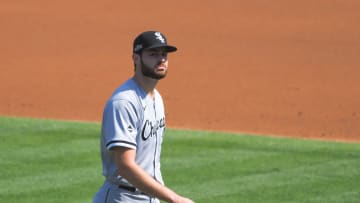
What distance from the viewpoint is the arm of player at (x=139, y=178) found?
5.84 meters

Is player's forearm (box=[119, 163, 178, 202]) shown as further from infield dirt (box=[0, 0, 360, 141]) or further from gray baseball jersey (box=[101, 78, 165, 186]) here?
infield dirt (box=[0, 0, 360, 141])

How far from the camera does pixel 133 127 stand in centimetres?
614

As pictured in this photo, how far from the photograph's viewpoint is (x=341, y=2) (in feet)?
73.8

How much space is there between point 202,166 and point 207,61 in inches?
294

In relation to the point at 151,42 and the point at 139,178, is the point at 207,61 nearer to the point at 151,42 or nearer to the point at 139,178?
the point at 151,42

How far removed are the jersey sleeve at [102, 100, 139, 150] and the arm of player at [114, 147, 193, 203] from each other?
46 millimetres

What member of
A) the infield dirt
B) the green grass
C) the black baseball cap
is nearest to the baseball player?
the black baseball cap

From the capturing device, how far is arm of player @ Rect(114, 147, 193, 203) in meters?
5.84

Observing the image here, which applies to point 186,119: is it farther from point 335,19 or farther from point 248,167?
point 335,19

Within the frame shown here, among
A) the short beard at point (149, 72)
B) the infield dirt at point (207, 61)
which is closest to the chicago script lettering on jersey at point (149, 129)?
the short beard at point (149, 72)

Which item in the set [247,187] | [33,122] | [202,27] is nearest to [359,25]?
[202,27]

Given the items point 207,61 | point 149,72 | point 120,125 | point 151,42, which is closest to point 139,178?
point 120,125

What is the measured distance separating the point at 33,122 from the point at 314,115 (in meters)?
4.25

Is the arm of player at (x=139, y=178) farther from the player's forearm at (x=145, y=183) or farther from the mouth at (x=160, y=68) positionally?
the mouth at (x=160, y=68)
